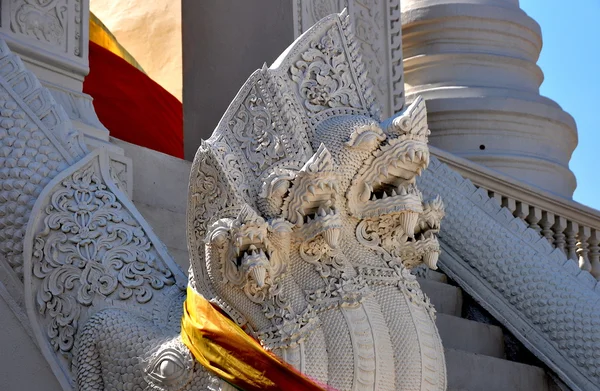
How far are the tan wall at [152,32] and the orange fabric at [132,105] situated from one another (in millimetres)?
1591

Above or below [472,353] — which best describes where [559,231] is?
above

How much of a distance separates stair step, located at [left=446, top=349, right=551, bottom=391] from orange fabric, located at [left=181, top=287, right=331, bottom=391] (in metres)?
1.99

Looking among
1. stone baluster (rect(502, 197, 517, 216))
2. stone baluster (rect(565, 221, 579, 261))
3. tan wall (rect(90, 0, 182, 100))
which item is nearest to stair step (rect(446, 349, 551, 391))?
stone baluster (rect(502, 197, 517, 216))

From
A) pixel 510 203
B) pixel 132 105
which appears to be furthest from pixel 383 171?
pixel 510 203

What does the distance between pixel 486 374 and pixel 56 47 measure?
2431 millimetres

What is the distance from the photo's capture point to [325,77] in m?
3.78

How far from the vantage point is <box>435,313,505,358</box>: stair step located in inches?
224

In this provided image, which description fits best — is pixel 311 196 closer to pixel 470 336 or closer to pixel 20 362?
pixel 20 362

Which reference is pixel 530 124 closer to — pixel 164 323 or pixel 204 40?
pixel 204 40

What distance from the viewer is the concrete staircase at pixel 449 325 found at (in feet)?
17.2

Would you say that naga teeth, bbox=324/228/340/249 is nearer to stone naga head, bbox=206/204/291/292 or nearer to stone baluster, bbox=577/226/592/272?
stone naga head, bbox=206/204/291/292

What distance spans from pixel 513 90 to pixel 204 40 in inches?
141

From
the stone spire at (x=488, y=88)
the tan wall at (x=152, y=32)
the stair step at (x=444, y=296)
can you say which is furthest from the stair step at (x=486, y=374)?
the tan wall at (x=152, y=32)

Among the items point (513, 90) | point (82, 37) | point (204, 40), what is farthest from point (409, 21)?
point (82, 37)
